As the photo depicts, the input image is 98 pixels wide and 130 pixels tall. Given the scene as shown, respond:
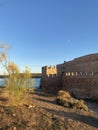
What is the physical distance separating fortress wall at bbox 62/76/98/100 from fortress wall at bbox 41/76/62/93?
1.39 m

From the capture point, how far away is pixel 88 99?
19.7 meters

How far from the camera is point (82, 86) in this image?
20891 mm

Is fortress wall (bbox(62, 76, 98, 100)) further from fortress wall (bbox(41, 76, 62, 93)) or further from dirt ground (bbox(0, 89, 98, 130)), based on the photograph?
dirt ground (bbox(0, 89, 98, 130))

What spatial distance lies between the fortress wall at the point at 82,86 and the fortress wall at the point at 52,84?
1388 millimetres

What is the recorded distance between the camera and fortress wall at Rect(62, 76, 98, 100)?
19.7 meters

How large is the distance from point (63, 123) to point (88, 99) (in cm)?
1205

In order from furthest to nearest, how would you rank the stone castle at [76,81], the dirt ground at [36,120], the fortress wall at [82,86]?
the stone castle at [76,81]
the fortress wall at [82,86]
the dirt ground at [36,120]

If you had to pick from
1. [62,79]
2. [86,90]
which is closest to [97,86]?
[86,90]

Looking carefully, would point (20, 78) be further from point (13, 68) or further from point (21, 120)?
point (21, 120)

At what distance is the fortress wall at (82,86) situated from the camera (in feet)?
64.5

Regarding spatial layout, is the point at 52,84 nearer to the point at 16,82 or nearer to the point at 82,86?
the point at 82,86

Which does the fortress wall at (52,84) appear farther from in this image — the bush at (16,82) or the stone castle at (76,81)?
the bush at (16,82)

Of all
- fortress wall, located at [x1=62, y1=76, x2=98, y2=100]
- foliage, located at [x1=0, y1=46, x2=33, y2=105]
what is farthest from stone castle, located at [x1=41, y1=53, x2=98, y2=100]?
foliage, located at [x1=0, y1=46, x2=33, y2=105]

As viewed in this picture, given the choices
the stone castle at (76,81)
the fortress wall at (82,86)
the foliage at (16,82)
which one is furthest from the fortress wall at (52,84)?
the foliage at (16,82)
